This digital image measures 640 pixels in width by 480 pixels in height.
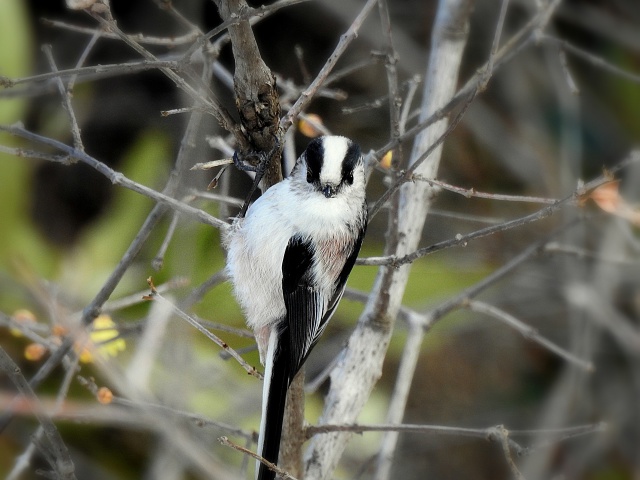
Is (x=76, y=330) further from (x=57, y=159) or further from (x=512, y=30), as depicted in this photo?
(x=512, y=30)

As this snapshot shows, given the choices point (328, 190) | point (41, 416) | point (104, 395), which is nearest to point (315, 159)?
point (328, 190)

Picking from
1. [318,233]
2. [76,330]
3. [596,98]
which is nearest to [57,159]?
[76,330]

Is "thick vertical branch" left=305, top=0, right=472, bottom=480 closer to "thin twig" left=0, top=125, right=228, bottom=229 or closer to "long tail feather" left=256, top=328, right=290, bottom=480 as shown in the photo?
"long tail feather" left=256, top=328, right=290, bottom=480

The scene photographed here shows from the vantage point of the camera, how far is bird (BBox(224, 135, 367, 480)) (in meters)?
1.43

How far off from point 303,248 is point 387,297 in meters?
0.18

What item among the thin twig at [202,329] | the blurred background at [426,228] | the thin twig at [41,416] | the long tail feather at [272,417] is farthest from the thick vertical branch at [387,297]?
the blurred background at [426,228]

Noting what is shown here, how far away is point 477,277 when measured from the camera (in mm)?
2719

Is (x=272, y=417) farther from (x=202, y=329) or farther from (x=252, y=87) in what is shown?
(x=252, y=87)

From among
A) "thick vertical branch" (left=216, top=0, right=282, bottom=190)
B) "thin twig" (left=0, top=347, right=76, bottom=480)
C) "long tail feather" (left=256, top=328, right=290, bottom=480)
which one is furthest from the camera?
"long tail feather" (left=256, top=328, right=290, bottom=480)

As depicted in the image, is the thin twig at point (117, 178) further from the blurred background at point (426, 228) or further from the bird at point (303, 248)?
the blurred background at point (426, 228)

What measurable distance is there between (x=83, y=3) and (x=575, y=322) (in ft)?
7.18

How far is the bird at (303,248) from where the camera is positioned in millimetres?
1432

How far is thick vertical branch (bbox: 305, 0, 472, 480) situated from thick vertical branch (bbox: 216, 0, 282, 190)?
35 cm

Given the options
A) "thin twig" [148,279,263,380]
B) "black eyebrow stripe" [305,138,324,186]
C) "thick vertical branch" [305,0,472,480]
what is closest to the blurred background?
"thick vertical branch" [305,0,472,480]
